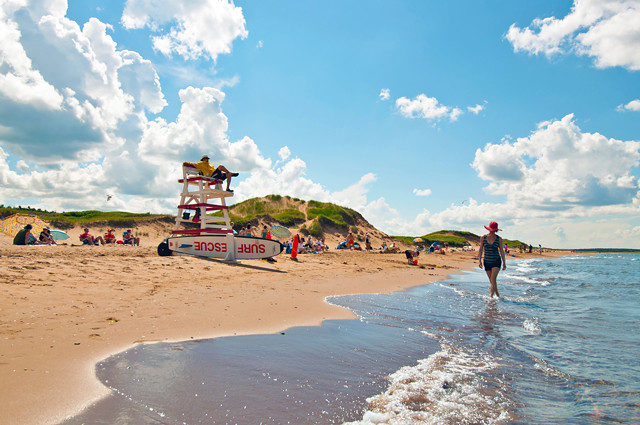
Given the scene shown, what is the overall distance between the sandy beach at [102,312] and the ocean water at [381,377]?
0.86 ft

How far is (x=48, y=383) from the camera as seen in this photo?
266cm

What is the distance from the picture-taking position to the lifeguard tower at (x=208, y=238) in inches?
487

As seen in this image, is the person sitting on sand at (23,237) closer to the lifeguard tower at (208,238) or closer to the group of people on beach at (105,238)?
the group of people on beach at (105,238)

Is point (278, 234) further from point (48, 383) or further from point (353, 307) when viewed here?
point (48, 383)

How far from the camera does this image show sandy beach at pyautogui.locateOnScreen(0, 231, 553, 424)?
2.63 meters

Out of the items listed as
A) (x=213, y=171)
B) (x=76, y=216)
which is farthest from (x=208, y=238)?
(x=76, y=216)

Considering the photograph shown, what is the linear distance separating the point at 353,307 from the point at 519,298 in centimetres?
621

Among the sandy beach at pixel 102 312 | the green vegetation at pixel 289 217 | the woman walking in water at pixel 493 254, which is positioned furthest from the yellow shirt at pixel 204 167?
the green vegetation at pixel 289 217

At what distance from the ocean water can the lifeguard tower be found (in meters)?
7.33

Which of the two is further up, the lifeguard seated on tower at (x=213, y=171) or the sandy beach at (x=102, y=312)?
the lifeguard seated on tower at (x=213, y=171)

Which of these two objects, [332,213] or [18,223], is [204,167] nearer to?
[18,223]

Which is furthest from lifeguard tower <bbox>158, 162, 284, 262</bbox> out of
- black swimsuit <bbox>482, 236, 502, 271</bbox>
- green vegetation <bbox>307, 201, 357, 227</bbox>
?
green vegetation <bbox>307, 201, 357, 227</bbox>

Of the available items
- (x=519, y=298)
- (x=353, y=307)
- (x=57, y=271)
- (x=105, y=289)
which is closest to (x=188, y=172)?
(x=57, y=271)

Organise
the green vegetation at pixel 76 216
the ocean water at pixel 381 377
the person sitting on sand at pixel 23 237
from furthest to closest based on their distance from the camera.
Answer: the green vegetation at pixel 76 216, the person sitting on sand at pixel 23 237, the ocean water at pixel 381 377
